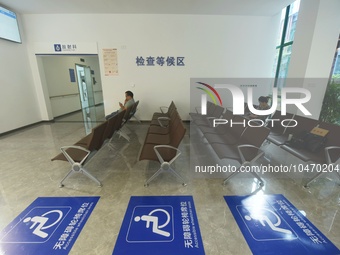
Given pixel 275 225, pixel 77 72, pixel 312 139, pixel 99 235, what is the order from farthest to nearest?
pixel 77 72 < pixel 312 139 < pixel 275 225 < pixel 99 235

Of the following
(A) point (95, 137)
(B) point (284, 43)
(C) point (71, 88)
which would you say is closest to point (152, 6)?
(A) point (95, 137)

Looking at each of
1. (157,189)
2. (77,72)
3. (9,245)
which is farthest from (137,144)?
(77,72)

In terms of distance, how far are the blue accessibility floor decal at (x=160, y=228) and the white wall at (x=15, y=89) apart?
454cm

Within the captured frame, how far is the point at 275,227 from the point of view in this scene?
5.33 feet

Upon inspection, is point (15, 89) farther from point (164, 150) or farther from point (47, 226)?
point (164, 150)

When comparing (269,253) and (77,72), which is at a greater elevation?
(77,72)

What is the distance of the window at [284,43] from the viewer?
177 inches

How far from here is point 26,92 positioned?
4.84 m

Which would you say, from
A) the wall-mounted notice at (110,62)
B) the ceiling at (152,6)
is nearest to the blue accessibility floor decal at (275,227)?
the ceiling at (152,6)

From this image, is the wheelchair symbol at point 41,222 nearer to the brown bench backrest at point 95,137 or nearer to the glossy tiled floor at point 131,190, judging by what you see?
the glossy tiled floor at point 131,190

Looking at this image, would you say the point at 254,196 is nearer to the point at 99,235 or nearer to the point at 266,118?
the point at 99,235

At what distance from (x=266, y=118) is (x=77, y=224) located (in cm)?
371

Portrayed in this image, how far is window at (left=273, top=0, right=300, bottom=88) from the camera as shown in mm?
4508

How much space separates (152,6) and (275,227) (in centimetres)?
486
